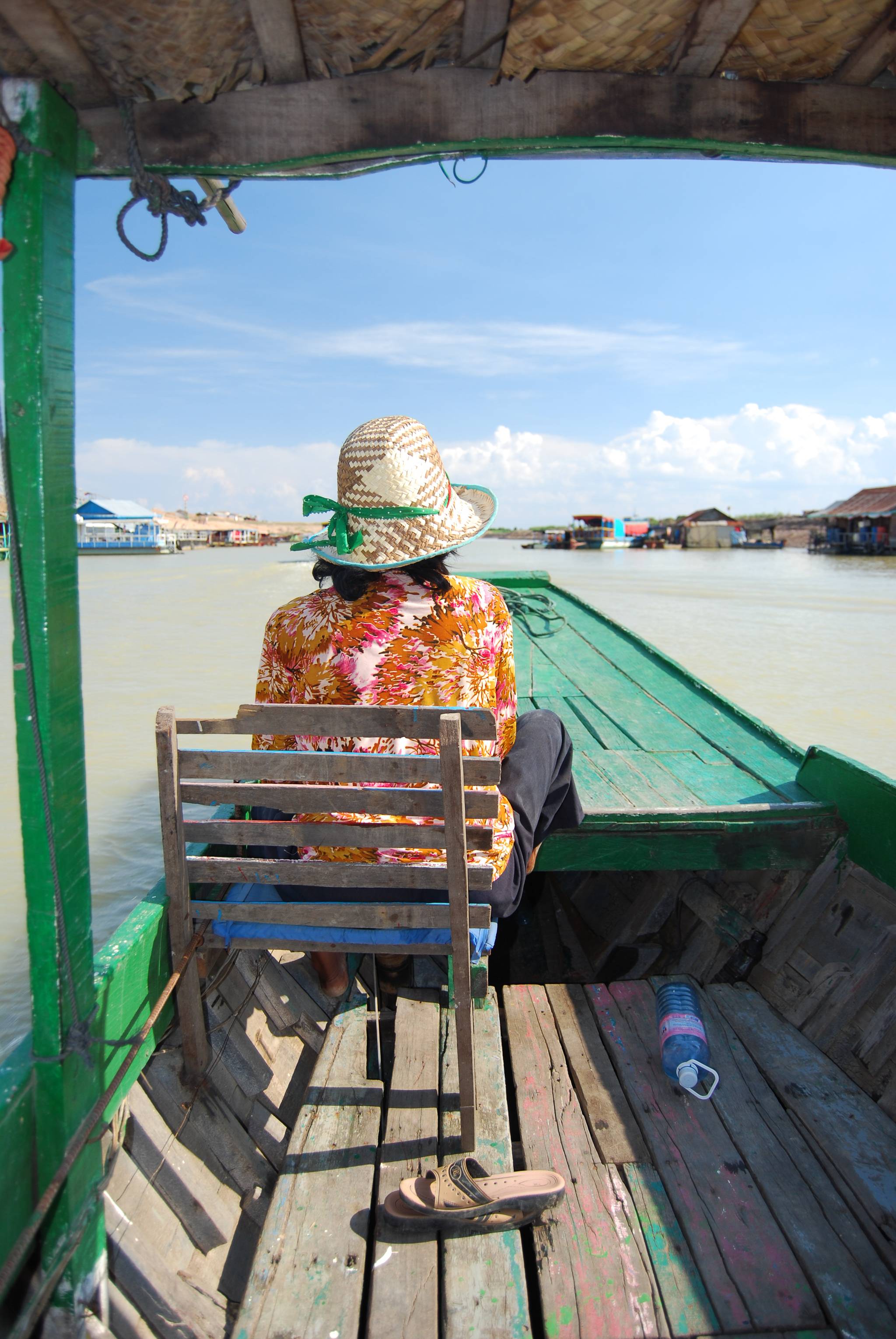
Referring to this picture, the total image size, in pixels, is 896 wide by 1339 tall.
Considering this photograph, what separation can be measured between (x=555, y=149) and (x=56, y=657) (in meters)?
1.24

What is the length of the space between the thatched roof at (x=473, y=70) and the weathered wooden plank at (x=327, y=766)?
1.03 metres

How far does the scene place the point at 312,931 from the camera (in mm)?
1658

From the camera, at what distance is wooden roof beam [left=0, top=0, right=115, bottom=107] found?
1.15 meters

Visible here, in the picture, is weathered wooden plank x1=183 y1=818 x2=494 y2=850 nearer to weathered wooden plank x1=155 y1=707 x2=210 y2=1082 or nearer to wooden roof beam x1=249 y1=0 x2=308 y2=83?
weathered wooden plank x1=155 y1=707 x2=210 y2=1082

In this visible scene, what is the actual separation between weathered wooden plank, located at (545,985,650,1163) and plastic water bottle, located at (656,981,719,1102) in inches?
5.8

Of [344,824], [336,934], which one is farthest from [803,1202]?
[344,824]

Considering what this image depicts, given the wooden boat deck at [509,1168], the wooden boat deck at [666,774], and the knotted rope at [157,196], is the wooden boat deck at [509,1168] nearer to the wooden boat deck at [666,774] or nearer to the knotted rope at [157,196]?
the wooden boat deck at [666,774]

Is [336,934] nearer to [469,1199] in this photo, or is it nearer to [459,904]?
[459,904]

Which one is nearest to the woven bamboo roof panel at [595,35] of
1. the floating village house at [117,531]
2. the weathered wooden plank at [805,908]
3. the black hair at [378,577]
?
the black hair at [378,577]

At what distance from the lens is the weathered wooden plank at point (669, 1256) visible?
136 cm

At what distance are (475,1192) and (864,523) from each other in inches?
A: 1645

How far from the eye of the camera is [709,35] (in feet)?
4.31

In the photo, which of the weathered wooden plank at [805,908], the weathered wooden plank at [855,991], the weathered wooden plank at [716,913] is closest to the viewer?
the weathered wooden plank at [855,991]

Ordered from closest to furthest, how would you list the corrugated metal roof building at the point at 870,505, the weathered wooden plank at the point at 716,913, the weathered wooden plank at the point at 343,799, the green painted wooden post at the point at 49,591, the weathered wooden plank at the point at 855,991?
the green painted wooden post at the point at 49,591, the weathered wooden plank at the point at 343,799, the weathered wooden plank at the point at 855,991, the weathered wooden plank at the point at 716,913, the corrugated metal roof building at the point at 870,505
